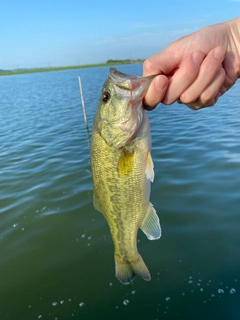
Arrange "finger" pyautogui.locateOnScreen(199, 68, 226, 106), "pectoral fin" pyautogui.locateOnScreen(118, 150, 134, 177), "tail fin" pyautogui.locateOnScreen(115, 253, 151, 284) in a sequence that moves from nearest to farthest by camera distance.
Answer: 1. "finger" pyautogui.locateOnScreen(199, 68, 226, 106)
2. "pectoral fin" pyautogui.locateOnScreen(118, 150, 134, 177)
3. "tail fin" pyautogui.locateOnScreen(115, 253, 151, 284)

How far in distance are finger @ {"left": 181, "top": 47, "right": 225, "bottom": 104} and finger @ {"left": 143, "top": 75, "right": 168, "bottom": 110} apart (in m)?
0.25

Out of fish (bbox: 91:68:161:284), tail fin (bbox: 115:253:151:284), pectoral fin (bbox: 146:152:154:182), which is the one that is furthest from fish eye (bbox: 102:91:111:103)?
tail fin (bbox: 115:253:151:284)

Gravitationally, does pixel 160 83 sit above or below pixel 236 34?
below

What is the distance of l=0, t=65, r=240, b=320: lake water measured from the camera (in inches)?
189

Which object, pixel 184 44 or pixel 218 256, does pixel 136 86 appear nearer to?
pixel 184 44

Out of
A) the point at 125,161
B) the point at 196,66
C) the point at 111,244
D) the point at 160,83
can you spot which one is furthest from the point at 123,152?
the point at 111,244

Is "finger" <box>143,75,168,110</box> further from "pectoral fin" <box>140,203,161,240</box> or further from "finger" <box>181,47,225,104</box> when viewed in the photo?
"pectoral fin" <box>140,203,161,240</box>

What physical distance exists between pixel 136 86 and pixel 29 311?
4.29 metres

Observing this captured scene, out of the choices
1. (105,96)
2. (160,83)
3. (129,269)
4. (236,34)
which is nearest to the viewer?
(160,83)

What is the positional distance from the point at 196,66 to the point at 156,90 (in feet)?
1.28

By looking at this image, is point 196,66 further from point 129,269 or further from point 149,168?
point 129,269

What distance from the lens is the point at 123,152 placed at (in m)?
2.69

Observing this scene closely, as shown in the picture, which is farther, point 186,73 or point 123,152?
point 123,152

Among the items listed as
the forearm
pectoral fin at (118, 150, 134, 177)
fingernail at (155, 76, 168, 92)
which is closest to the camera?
fingernail at (155, 76, 168, 92)
